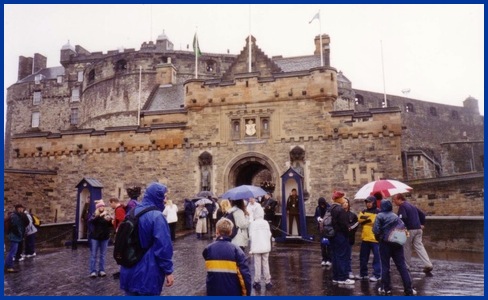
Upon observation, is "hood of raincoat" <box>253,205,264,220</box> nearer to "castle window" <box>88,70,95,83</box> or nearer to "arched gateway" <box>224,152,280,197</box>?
"arched gateway" <box>224,152,280,197</box>

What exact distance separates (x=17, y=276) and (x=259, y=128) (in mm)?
13178

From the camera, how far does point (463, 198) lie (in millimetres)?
15211

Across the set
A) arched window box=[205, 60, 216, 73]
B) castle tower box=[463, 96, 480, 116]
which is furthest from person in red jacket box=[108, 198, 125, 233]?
castle tower box=[463, 96, 480, 116]

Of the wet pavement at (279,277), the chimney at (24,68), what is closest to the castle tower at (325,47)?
the wet pavement at (279,277)

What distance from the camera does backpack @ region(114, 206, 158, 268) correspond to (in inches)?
165

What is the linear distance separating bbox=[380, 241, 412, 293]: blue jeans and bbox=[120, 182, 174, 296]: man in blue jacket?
3.39m

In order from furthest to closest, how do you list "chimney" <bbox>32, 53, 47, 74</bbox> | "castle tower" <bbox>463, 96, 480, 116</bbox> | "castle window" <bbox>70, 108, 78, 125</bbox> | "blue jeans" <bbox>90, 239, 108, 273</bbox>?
"chimney" <bbox>32, 53, 47, 74</bbox> → "castle tower" <bbox>463, 96, 480, 116</bbox> → "castle window" <bbox>70, 108, 78, 125</bbox> → "blue jeans" <bbox>90, 239, 108, 273</bbox>

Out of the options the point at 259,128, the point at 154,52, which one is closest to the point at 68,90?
the point at 154,52

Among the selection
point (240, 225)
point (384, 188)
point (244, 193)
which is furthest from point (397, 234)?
point (244, 193)

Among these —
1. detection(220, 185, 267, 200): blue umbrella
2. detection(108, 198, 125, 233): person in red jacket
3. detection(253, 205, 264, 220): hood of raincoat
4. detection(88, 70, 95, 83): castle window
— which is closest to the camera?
detection(108, 198, 125, 233): person in red jacket

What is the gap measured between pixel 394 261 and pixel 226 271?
284 centimetres

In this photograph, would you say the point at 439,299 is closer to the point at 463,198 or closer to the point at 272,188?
the point at 463,198

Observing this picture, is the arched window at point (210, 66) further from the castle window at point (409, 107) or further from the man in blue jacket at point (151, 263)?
the man in blue jacket at point (151, 263)

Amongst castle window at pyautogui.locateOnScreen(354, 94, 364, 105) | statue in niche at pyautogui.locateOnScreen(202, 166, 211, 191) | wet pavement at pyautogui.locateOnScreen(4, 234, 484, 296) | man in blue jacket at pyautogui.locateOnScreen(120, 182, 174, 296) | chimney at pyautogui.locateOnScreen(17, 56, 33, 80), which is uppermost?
chimney at pyautogui.locateOnScreen(17, 56, 33, 80)
